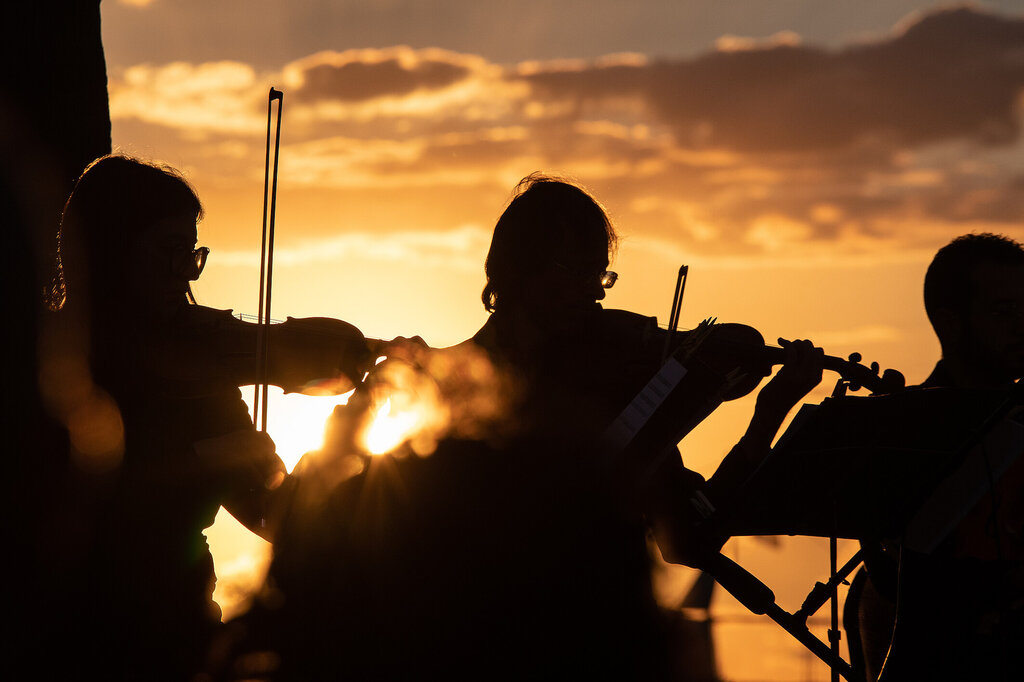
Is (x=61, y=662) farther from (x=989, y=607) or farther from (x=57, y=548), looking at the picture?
(x=989, y=607)

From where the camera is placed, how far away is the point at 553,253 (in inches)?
114

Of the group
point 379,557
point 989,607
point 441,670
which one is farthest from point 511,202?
point 989,607

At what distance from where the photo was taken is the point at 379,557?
2461 mm

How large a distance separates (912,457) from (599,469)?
1086mm

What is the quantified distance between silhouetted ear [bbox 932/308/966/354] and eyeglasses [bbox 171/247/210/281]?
3.24 metres

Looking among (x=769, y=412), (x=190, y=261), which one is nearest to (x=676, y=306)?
(x=769, y=412)

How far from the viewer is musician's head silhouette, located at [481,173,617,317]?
9.41 ft

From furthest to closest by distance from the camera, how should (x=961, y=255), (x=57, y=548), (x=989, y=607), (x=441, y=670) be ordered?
(x=961, y=255) < (x=989, y=607) < (x=57, y=548) < (x=441, y=670)

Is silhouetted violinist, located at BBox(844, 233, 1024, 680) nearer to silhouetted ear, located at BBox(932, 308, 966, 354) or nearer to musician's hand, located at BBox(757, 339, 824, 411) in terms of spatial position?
musician's hand, located at BBox(757, 339, 824, 411)

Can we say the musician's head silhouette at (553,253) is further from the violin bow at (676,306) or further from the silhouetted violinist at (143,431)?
the silhouetted violinist at (143,431)

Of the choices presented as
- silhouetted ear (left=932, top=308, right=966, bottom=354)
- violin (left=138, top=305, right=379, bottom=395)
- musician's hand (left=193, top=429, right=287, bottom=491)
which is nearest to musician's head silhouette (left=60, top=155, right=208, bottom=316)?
violin (left=138, top=305, right=379, bottom=395)

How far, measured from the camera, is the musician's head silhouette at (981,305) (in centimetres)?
436

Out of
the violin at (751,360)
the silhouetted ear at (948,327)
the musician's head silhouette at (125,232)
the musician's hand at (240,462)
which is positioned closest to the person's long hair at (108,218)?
the musician's head silhouette at (125,232)

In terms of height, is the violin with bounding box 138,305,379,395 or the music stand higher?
the violin with bounding box 138,305,379,395
